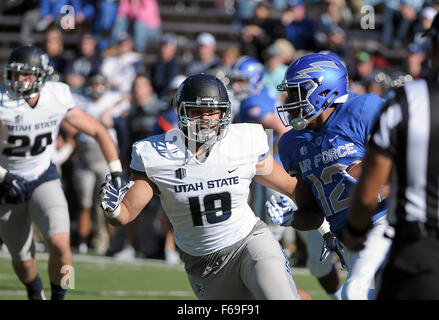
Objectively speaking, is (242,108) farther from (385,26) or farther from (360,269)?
(385,26)

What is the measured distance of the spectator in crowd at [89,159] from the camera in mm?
9906

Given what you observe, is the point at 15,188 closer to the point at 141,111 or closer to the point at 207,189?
the point at 207,189

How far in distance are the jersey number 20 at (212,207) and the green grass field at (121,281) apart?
2.98m

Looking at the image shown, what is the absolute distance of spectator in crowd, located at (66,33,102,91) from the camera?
11000 mm

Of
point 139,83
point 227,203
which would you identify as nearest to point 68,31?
point 139,83

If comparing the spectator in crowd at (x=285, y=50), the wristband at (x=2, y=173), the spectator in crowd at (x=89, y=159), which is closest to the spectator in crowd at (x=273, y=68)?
the spectator in crowd at (x=285, y=50)

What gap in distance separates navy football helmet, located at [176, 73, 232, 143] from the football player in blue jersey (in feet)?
1.60

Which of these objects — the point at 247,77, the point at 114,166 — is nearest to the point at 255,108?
the point at 247,77

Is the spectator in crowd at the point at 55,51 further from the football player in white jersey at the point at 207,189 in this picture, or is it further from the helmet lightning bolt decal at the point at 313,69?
the football player in white jersey at the point at 207,189

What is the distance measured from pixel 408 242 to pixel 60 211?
11.5ft

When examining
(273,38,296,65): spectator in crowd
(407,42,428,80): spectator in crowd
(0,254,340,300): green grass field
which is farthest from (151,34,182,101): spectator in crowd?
(407,42,428,80): spectator in crowd

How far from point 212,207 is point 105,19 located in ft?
27.3
